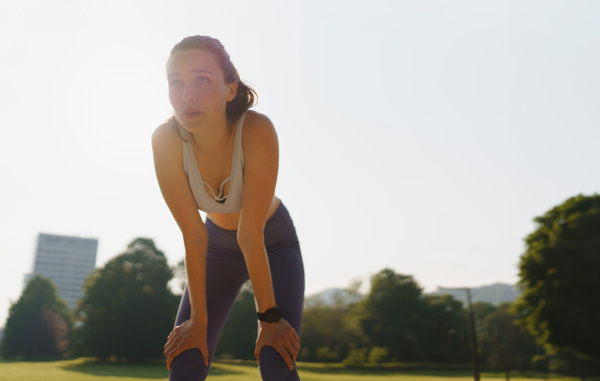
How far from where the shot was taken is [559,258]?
1133 inches

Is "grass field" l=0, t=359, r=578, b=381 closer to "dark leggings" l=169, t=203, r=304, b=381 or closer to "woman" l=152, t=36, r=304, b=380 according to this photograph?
"dark leggings" l=169, t=203, r=304, b=381

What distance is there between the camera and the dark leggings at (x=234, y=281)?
254 cm

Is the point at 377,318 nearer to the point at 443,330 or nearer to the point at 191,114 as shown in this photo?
the point at 443,330

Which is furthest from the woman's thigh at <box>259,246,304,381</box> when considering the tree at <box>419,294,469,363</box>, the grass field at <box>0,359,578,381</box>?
the tree at <box>419,294,469,363</box>

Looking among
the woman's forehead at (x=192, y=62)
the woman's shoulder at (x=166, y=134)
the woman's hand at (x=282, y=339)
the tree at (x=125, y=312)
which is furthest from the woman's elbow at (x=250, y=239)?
the tree at (x=125, y=312)

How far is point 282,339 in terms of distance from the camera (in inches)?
94.9

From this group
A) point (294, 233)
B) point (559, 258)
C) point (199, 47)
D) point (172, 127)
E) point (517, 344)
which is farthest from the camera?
point (517, 344)

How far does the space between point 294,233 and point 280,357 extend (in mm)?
1047

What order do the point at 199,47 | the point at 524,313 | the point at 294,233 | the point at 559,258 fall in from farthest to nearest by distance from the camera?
the point at 524,313 → the point at 559,258 → the point at 294,233 → the point at 199,47

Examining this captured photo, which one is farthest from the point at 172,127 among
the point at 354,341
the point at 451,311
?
the point at 451,311

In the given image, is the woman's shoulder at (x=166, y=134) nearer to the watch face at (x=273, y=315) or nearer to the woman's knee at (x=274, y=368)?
the watch face at (x=273, y=315)

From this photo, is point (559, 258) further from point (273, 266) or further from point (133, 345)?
point (133, 345)

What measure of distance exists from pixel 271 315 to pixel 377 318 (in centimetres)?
5207

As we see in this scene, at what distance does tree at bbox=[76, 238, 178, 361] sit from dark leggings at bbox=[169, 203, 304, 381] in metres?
43.5
